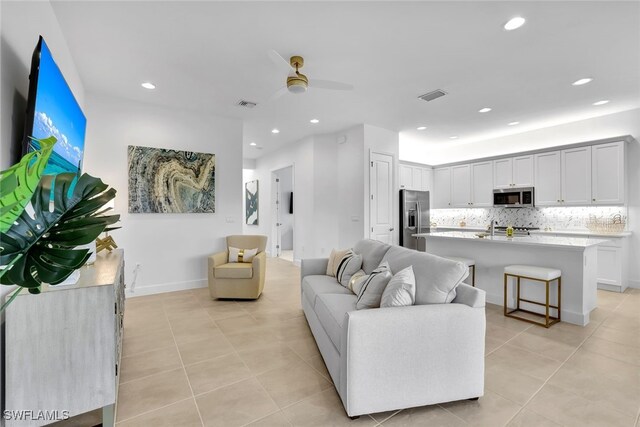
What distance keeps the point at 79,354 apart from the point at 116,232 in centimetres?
294

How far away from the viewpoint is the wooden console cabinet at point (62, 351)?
1.45 meters

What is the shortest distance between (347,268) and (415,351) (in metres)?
1.34

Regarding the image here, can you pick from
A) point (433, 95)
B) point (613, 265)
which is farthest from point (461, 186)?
point (433, 95)

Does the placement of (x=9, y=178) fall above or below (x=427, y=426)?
above

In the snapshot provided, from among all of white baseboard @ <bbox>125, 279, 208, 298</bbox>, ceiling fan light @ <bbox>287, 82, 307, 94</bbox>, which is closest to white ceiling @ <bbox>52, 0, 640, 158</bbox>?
ceiling fan light @ <bbox>287, 82, 307, 94</bbox>

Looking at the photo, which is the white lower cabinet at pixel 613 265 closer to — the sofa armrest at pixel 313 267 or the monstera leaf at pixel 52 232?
the sofa armrest at pixel 313 267

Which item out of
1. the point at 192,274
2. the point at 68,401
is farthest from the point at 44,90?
the point at 192,274

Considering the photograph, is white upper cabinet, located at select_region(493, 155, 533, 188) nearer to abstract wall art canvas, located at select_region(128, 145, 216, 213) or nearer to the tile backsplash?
the tile backsplash

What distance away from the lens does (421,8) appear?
2.23m

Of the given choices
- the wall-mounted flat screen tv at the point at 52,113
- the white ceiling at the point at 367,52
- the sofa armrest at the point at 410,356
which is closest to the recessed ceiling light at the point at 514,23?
the white ceiling at the point at 367,52

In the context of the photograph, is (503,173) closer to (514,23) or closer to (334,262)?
(514,23)

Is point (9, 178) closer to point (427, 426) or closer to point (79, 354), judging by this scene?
point (79, 354)

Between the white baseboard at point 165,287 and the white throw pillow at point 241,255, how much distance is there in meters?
0.79

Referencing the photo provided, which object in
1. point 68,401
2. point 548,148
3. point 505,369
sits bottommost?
point 505,369
